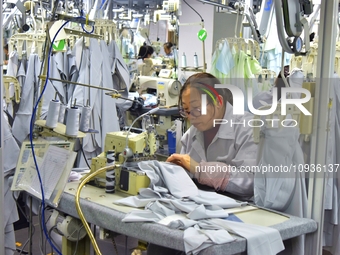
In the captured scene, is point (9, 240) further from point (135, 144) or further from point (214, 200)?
point (214, 200)

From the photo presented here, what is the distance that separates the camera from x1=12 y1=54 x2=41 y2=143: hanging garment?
3.58 meters

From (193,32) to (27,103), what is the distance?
203cm

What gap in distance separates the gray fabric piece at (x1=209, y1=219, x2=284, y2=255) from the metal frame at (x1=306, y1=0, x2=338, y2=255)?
32cm

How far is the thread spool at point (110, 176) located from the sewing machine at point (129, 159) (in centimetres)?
2

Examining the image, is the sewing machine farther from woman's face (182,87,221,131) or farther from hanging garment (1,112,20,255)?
hanging garment (1,112,20,255)

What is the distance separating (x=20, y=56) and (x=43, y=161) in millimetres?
1667

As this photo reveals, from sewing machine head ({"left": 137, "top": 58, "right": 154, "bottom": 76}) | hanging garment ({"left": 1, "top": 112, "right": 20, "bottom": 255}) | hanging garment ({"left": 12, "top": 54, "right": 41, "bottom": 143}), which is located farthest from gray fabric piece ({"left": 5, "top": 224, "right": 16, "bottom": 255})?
sewing machine head ({"left": 137, "top": 58, "right": 154, "bottom": 76})

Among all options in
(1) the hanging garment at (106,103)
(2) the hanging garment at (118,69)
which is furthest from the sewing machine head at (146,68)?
(1) the hanging garment at (106,103)

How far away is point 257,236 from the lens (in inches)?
71.1

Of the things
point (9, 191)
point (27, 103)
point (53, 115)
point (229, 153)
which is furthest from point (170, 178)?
point (27, 103)

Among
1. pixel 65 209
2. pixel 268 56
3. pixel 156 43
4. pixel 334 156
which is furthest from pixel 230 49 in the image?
pixel 156 43

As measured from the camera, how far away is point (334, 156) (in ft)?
9.68

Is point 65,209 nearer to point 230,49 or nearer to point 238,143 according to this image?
point 238,143

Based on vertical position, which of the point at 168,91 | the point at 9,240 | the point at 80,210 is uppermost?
the point at 168,91
